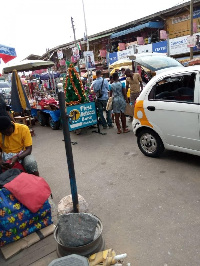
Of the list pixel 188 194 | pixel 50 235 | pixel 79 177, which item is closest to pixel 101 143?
pixel 79 177

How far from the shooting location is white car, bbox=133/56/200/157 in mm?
3885

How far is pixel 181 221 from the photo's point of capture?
2854 millimetres

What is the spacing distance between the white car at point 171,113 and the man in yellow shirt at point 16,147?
7.93ft

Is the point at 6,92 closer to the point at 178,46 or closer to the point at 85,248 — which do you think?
the point at 178,46

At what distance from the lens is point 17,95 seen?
7832 mm

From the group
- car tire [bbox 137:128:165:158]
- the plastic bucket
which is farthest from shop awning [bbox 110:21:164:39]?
the plastic bucket

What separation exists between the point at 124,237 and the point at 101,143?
3811 millimetres

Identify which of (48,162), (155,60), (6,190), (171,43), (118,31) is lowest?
(48,162)

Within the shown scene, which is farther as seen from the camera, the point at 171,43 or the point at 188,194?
the point at 171,43

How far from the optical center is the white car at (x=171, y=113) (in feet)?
12.7

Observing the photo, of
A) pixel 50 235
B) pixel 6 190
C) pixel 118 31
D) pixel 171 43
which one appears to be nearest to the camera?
pixel 6 190

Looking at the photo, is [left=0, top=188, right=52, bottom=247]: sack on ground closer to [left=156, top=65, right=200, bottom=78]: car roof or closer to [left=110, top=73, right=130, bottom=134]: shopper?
[left=156, top=65, right=200, bottom=78]: car roof

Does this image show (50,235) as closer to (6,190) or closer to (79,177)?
(6,190)

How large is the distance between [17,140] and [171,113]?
272 centimetres
